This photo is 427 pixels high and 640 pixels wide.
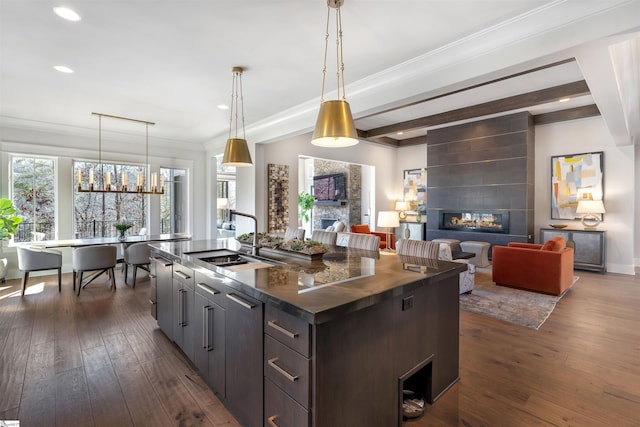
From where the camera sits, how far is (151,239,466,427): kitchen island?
1.32 meters

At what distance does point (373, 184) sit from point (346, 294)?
7554mm

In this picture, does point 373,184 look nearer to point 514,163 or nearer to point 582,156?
point 514,163

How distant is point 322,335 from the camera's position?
1.28m

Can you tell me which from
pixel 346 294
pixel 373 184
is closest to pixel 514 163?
pixel 373 184

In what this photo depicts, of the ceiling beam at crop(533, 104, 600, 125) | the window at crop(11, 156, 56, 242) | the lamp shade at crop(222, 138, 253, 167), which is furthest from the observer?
the ceiling beam at crop(533, 104, 600, 125)

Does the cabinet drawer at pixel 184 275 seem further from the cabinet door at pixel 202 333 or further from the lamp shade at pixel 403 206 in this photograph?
the lamp shade at pixel 403 206

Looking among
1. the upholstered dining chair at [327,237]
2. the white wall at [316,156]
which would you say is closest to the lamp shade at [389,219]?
the upholstered dining chair at [327,237]

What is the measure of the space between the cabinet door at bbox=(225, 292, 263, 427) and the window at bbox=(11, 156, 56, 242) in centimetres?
598

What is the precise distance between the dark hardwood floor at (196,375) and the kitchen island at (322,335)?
20 centimetres

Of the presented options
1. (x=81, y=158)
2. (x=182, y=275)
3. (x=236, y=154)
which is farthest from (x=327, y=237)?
(x=81, y=158)

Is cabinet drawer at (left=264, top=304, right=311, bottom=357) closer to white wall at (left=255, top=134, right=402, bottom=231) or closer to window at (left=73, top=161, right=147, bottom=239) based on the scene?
white wall at (left=255, top=134, right=402, bottom=231)

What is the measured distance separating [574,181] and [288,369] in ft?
24.4

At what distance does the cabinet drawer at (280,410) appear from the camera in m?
1.32

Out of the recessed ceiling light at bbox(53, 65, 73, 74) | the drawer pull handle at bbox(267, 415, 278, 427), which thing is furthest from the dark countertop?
the recessed ceiling light at bbox(53, 65, 73, 74)
